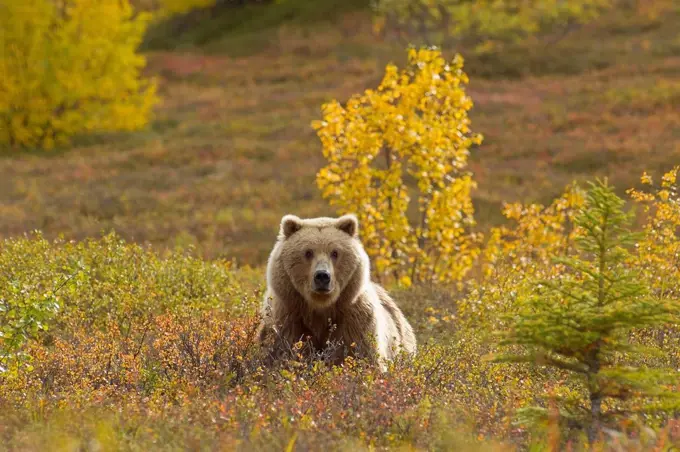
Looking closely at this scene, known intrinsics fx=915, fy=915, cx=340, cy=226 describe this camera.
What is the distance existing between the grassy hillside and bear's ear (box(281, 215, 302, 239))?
10372mm

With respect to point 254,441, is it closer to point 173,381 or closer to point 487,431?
point 487,431

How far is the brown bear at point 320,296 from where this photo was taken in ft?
25.6

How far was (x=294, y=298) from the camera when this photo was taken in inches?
314

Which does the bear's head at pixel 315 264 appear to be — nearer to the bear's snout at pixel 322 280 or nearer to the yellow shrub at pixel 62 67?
the bear's snout at pixel 322 280

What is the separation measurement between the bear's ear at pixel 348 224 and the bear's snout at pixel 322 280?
82cm

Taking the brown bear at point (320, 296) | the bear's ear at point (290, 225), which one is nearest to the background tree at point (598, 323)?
the brown bear at point (320, 296)

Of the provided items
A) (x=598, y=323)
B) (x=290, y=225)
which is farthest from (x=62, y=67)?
(x=598, y=323)

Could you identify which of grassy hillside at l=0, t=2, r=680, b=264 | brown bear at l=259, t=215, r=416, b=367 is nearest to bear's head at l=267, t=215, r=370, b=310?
brown bear at l=259, t=215, r=416, b=367

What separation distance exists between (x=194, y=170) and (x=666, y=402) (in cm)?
2686

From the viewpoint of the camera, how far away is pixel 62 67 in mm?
33719

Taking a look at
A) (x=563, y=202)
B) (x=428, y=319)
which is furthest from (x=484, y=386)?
(x=563, y=202)

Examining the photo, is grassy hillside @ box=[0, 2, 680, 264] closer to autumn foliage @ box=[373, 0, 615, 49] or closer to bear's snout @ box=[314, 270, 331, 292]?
autumn foliage @ box=[373, 0, 615, 49]

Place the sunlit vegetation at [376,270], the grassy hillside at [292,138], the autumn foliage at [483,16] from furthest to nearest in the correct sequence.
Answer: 1. the autumn foliage at [483,16]
2. the grassy hillside at [292,138]
3. the sunlit vegetation at [376,270]

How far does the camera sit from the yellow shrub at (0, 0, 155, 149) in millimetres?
33344
